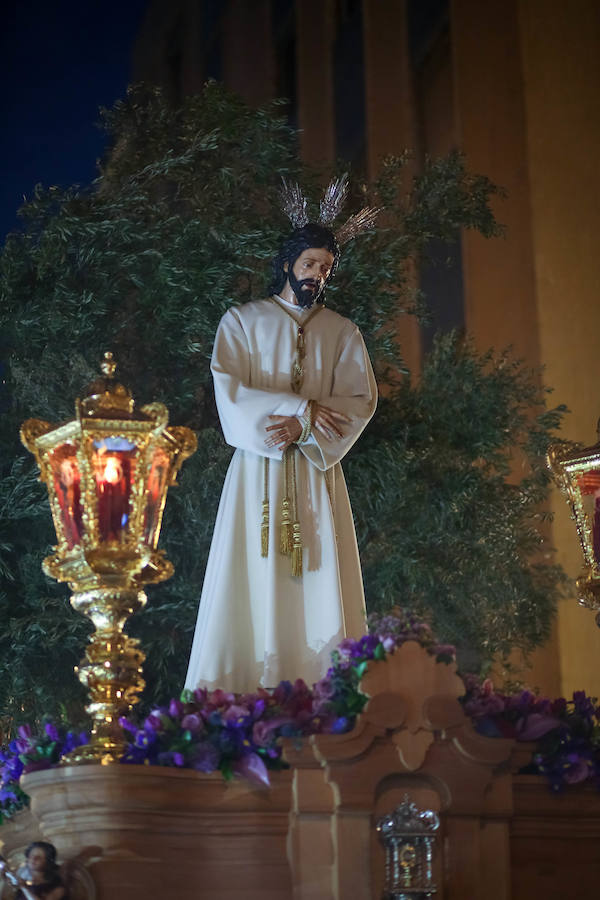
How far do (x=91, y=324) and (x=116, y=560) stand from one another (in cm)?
448

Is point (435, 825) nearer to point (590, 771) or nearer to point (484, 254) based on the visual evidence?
point (590, 771)

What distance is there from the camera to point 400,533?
33.0ft

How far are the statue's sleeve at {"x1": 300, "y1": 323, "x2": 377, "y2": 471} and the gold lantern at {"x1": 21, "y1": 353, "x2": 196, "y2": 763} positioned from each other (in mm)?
800

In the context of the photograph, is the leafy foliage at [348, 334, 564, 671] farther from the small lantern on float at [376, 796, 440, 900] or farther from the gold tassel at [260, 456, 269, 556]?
the small lantern on float at [376, 796, 440, 900]

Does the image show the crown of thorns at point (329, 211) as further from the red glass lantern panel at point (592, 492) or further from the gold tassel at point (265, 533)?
the red glass lantern panel at point (592, 492)

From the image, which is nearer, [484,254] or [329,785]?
[329,785]

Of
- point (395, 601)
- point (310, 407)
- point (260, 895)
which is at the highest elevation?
point (310, 407)

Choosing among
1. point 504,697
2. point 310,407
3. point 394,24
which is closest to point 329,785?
point 504,697

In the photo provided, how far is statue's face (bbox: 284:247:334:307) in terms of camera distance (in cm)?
674

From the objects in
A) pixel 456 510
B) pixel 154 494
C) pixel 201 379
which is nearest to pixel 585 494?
pixel 154 494

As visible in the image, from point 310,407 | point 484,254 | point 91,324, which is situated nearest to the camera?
point 310,407

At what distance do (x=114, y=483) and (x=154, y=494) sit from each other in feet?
0.62

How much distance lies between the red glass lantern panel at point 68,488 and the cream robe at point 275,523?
86cm

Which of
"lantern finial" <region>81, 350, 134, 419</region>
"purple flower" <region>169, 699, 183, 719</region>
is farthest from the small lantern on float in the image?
"lantern finial" <region>81, 350, 134, 419</region>
